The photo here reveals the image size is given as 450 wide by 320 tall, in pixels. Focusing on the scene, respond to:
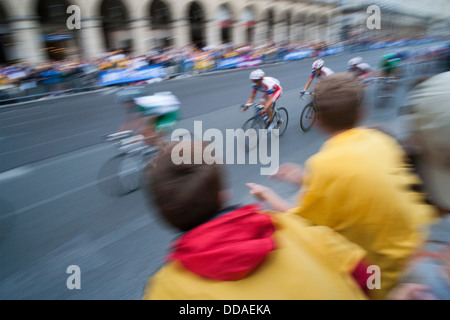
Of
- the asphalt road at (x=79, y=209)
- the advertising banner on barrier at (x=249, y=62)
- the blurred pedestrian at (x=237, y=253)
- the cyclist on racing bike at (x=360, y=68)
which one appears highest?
the blurred pedestrian at (x=237, y=253)

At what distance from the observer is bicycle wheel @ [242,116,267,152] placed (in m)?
6.18

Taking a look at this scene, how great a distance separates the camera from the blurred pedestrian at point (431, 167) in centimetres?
110

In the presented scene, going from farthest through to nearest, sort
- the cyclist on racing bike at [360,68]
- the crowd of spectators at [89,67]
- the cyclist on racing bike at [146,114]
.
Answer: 1. the crowd of spectators at [89,67]
2. the cyclist on racing bike at [360,68]
3. the cyclist on racing bike at [146,114]

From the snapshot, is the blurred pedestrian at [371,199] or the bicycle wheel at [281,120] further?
the bicycle wheel at [281,120]

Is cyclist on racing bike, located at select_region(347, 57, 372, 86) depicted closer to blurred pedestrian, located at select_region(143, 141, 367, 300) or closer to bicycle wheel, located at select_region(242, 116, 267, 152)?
bicycle wheel, located at select_region(242, 116, 267, 152)

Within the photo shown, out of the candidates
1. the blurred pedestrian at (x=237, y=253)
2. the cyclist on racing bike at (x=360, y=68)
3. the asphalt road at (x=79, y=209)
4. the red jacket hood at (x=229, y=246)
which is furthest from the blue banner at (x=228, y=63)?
the red jacket hood at (x=229, y=246)

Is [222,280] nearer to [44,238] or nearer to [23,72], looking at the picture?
[44,238]

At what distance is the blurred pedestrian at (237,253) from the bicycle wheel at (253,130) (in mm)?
5168

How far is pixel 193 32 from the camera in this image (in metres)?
35.3

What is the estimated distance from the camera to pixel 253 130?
6.28m

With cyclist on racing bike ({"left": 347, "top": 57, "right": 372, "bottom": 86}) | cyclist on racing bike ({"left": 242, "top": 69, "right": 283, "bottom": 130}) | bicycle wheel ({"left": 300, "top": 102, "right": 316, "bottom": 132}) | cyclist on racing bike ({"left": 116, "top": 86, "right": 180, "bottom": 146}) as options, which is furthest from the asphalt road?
cyclist on racing bike ({"left": 347, "top": 57, "right": 372, "bottom": 86})

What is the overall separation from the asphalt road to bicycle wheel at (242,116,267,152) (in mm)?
592

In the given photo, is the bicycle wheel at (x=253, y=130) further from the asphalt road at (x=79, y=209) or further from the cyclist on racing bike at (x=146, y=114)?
the cyclist on racing bike at (x=146, y=114)

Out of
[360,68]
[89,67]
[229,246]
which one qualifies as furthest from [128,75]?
[229,246]
